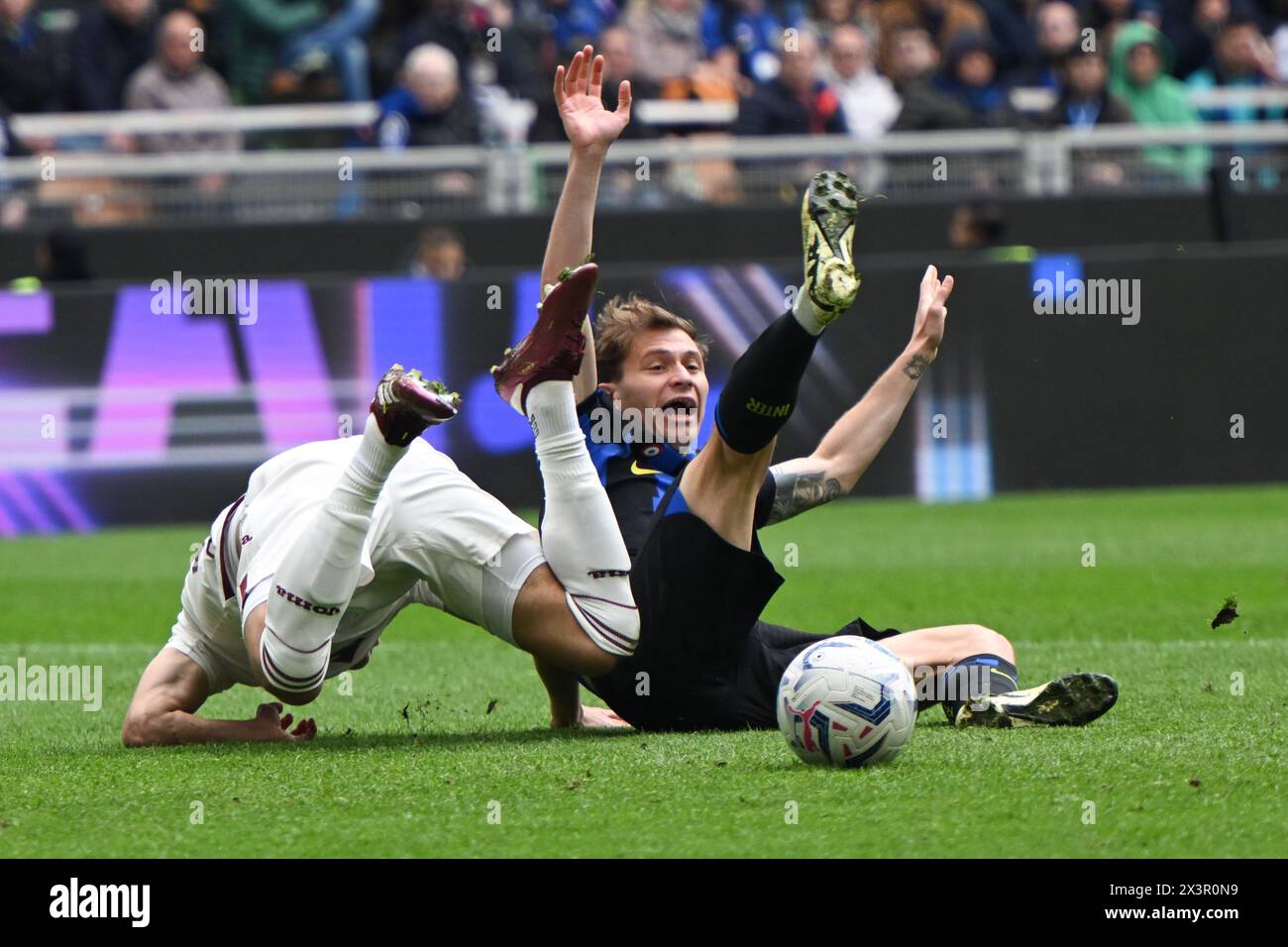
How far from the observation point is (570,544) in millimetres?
5742

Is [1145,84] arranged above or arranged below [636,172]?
above

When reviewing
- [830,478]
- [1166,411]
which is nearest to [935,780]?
[830,478]

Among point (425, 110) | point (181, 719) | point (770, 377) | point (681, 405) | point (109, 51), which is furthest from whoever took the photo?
point (109, 51)

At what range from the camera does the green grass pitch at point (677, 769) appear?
4.48m

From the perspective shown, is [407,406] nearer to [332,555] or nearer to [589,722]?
[332,555]

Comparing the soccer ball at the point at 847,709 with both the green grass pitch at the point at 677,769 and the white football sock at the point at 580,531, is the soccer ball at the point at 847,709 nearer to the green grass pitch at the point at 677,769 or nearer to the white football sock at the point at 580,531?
the green grass pitch at the point at 677,769

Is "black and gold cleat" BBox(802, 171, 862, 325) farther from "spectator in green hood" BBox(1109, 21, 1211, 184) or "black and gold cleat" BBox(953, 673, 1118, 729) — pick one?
"spectator in green hood" BBox(1109, 21, 1211, 184)

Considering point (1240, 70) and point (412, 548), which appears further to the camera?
point (1240, 70)

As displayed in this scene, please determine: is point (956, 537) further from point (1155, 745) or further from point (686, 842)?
point (686, 842)

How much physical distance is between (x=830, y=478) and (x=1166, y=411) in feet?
27.5

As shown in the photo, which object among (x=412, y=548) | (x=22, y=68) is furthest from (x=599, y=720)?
(x=22, y=68)

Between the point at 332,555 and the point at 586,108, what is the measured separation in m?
1.96

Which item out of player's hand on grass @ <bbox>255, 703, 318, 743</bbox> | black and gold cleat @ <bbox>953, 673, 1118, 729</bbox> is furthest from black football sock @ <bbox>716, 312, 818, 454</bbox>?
player's hand on grass @ <bbox>255, 703, 318, 743</bbox>

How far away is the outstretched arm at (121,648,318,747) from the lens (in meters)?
6.21
